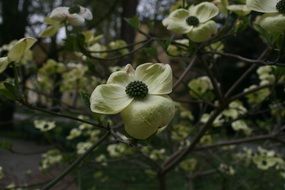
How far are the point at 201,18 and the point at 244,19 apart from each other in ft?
0.44

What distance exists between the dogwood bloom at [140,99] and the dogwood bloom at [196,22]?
0.24 m

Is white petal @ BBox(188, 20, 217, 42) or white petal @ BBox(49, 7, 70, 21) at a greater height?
white petal @ BBox(49, 7, 70, 21)

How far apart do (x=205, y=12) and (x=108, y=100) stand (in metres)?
0.38

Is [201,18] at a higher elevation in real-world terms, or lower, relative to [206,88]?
higher

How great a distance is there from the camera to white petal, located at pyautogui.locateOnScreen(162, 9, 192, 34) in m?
0.87

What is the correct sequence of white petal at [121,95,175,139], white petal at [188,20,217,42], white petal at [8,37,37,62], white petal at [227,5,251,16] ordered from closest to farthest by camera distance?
white petal at [121,95,175,139] → white petal at [8,37,37,62] → white petal at [188,20,217,42] → white petal at [227,5,251,16]

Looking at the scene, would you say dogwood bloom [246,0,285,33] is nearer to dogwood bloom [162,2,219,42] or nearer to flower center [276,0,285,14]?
flower center [276,0,285,14]

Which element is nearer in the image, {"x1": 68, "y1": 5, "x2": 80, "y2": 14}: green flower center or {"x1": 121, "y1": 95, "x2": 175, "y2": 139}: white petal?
{"x1": 121, "y1": 95, "x2": 175, "y2": 139}: white petal

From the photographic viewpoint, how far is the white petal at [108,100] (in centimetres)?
59

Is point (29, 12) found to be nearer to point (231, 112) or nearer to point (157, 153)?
point (157, 153)

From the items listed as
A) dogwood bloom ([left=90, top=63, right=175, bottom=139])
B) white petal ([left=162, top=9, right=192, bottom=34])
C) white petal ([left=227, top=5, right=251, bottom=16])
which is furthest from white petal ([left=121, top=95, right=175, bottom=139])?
white petal ([left=227, top=5, right=251, bottom=16])

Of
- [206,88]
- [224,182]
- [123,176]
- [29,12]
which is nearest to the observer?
[206,88]

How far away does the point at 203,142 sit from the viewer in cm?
206

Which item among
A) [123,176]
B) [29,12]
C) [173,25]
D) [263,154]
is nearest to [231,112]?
[263,154]
